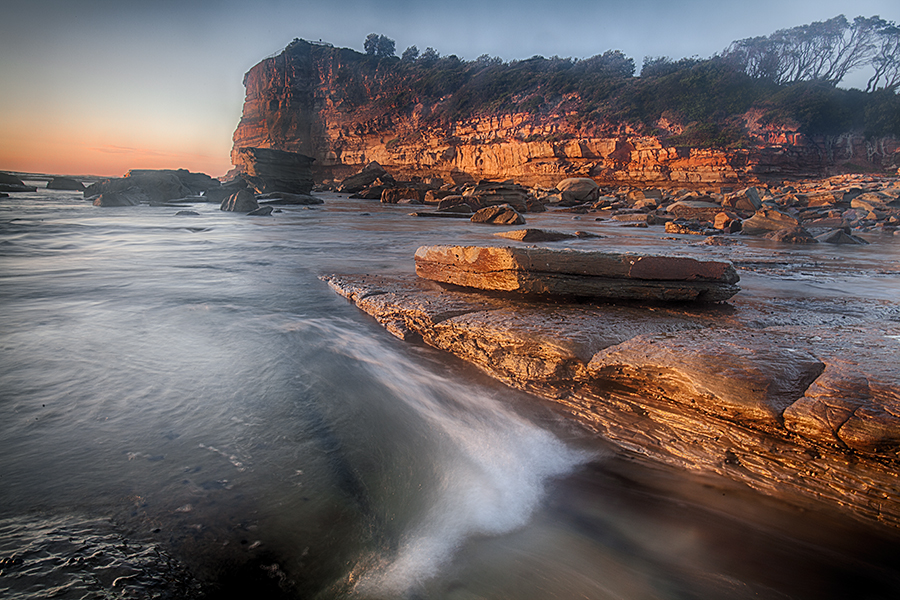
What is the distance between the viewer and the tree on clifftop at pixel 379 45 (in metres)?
54.7

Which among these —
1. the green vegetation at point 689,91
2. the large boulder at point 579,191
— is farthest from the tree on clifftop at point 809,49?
the large boulder at point 579,191

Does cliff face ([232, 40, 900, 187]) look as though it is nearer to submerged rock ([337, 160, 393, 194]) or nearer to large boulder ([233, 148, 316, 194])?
submerged rock ([337, 160, 393, 194])

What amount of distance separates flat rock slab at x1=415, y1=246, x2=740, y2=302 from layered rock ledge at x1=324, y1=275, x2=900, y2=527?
179mm

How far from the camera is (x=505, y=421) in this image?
74.3 inches

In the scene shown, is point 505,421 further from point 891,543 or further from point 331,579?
point 891,543

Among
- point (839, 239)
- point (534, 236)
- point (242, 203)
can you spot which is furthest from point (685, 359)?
point (242, 203)

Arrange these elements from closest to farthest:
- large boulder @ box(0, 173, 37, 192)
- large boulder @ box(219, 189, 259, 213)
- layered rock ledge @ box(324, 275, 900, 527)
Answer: layered rock ledge @ box(324, 275, 900, 527) < large boulder @ box(219, 189, 259, 213) < large boulder @ box(0, 173, 37, 192)

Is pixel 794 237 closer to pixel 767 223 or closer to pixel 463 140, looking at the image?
pixel 767 223

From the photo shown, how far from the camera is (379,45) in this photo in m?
54.8

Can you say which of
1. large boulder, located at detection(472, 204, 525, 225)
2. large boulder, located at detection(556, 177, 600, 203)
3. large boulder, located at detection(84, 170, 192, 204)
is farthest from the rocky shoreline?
large boulder, located at detection(84, 170, 192, 204)

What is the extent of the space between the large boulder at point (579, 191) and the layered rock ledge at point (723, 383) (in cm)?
1755

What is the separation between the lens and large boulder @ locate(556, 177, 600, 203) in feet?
63.3

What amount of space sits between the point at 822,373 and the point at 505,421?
1.23 metres

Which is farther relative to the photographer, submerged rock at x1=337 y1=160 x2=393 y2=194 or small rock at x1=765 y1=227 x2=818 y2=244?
submerged rock at x1=337 y1=160 x2=393 y2=194
